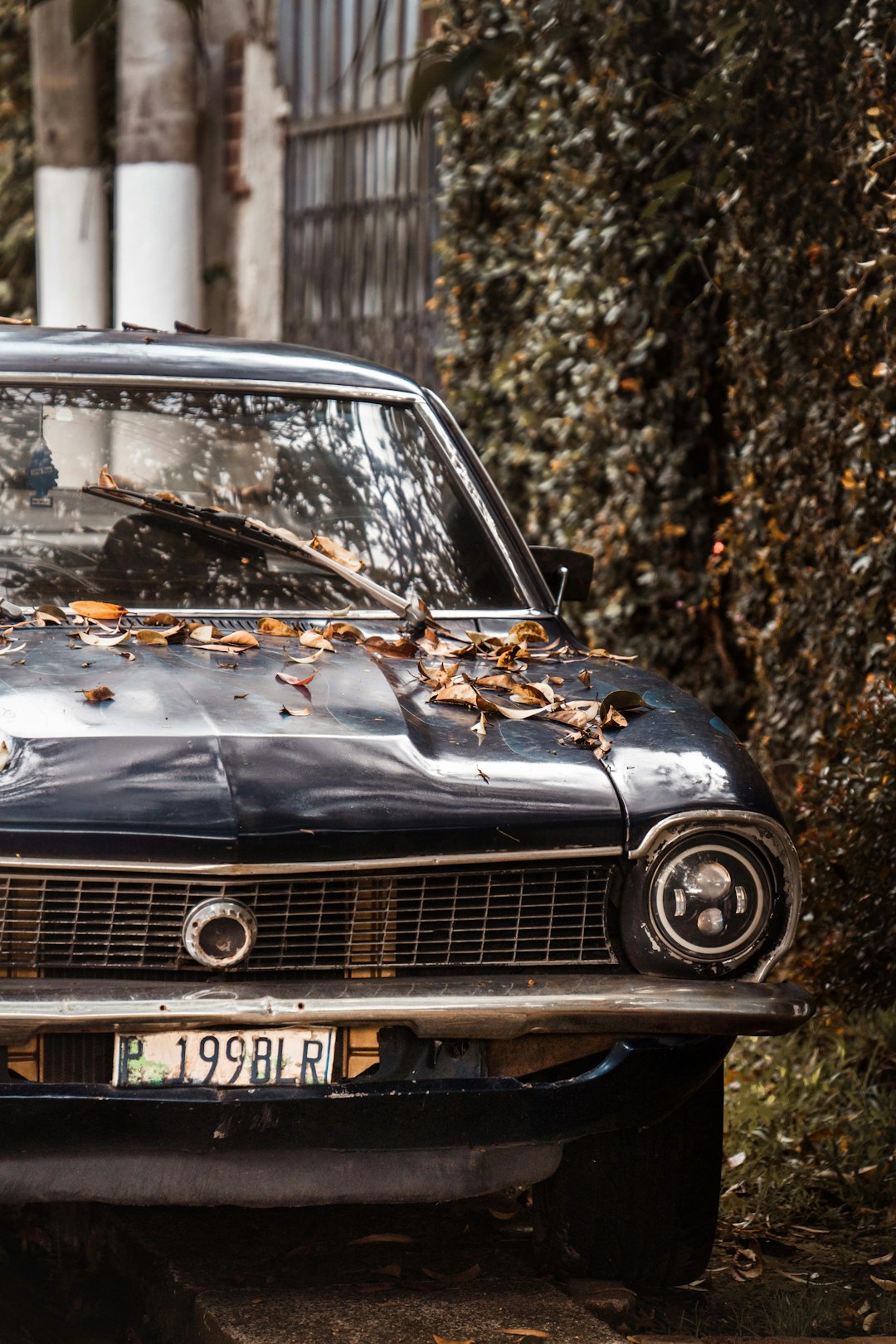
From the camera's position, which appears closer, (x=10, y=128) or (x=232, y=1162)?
(x=232, y=1162)

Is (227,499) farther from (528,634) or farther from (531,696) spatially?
(531,696)

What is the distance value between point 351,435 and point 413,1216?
73.9 inches

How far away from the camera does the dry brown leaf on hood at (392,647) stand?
3865 millimetres

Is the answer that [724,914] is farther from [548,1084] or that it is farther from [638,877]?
[548,1084]

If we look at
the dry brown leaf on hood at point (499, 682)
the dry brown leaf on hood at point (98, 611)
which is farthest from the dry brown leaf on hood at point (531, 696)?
the dry brown leaf on hood at point (98, 611)

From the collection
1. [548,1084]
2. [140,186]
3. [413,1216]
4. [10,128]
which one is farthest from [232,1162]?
[10,128]

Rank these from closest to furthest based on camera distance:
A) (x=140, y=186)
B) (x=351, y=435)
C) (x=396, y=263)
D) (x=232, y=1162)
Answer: (x=232, y=1162)
(x=351, y=435)
(x=396, y=263)
(x=140, y=186)

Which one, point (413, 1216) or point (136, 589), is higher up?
point (136, 589)

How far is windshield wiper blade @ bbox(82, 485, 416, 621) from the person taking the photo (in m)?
4.24

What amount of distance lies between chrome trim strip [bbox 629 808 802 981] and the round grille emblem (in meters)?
0.68

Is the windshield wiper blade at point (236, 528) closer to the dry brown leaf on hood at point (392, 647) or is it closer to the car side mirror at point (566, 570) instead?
the dry brown leaf on hood at point (392, 647)

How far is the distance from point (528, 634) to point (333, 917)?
4.03 ft

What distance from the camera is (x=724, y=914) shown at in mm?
3273

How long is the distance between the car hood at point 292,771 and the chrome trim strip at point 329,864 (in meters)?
0.01
